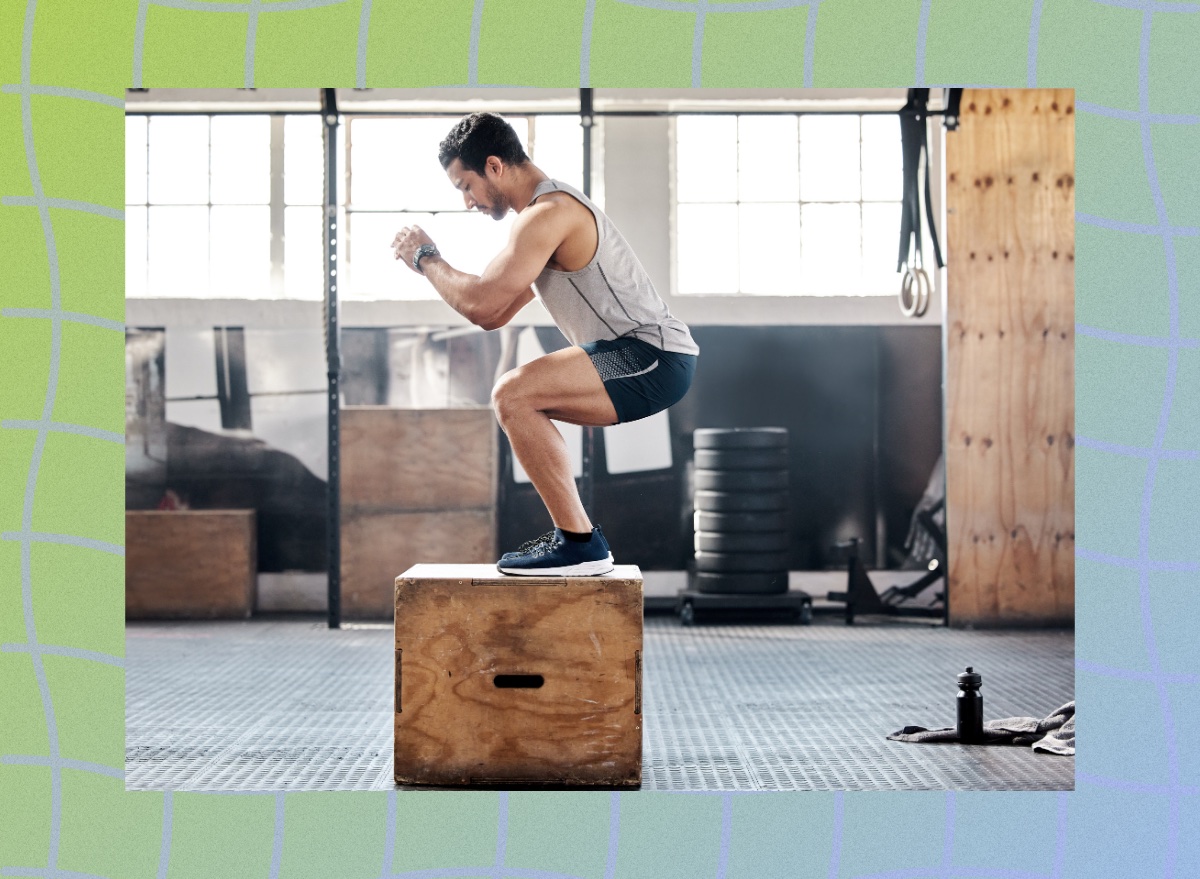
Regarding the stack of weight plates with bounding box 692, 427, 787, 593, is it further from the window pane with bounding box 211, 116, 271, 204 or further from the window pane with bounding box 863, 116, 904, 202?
the window pane with bounding box 211, 116, 271, 204

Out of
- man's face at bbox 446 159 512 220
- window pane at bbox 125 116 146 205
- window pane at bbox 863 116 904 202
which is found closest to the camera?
man's face at bbox 446 159 512 220

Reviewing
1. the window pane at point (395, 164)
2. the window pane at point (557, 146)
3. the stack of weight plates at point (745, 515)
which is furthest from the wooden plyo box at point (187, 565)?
the window pane at point (557, 146)

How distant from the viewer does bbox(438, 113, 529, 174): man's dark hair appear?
2.57 metres

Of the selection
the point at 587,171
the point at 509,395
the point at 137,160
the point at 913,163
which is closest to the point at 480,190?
the point at 509,395

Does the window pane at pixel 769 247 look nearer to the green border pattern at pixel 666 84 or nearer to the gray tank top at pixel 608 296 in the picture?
the gray tank top at pixel 608 296

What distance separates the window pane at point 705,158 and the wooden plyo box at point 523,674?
15.3 feet

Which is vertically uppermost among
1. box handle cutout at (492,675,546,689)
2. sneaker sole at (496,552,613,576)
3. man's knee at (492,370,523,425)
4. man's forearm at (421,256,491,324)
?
man's forearm at (421,256,491,324)

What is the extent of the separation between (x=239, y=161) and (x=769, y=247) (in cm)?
319

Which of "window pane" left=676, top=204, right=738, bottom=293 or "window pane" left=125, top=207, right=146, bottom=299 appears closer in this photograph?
"window pane" left=125, top=207, right=146, bottom=299

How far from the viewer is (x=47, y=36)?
80.4 inches

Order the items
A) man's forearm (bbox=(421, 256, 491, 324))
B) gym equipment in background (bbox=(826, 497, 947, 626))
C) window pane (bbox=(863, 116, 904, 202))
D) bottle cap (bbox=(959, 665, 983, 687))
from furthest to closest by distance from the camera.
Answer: window pane (bbox=(863, 116, 904, 202)), gym equipment in background (bbox=(826, 497, 947, 626)), bottle cap (bbox=(959, 665, 983, 687)), man's forearm (bbox=(421, 256, 491, 324))

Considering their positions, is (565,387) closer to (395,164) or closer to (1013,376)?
(1013,376)

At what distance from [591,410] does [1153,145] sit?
1.22 meters

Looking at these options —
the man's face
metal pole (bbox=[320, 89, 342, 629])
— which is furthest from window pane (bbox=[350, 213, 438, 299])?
the man's face
